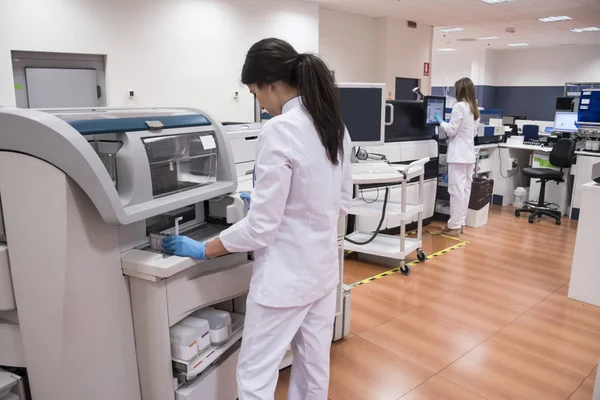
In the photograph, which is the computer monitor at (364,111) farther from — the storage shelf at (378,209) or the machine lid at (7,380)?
the machine lid at (7,380)

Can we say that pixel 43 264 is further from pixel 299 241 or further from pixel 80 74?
pixel 80 74

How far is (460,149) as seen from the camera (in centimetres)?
466

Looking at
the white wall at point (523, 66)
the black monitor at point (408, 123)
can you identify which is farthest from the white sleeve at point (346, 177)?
the white wall at point (523, 66)

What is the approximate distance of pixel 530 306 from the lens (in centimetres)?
318

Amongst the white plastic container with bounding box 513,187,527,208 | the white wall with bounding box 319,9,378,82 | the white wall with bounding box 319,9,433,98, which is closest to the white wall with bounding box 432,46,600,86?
the white wall with bounding box 319,9,433,98

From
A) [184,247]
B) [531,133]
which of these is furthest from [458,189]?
[184,247]

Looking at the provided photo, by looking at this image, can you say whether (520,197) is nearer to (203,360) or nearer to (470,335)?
(470,335)

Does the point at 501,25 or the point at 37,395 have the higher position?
the point at 501,25

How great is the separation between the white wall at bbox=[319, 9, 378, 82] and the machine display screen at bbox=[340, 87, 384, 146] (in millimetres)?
3964

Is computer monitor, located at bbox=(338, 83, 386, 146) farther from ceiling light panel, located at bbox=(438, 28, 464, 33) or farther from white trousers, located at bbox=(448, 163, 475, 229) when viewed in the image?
ceiling light panel, located at bbox=(438, 28, 464, 33)

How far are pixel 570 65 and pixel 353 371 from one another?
529 inches

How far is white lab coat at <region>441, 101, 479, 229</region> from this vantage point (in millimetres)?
4582

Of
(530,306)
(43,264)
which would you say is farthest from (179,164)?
(530,306)

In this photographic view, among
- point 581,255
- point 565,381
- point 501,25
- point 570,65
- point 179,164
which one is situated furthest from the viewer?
point 570,65
